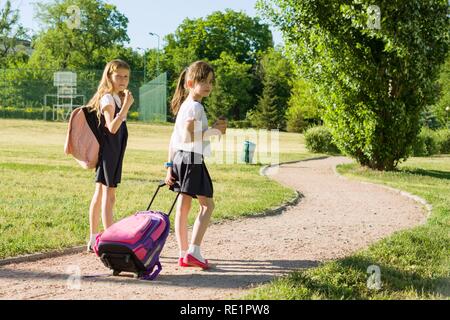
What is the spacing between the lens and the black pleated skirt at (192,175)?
5.27 m

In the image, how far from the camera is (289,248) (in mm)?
6621

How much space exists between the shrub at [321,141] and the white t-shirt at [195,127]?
25.1m

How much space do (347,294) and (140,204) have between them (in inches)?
217

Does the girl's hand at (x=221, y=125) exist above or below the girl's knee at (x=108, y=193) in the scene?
above

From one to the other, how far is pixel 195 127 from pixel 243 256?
166cm

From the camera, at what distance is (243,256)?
242 inches

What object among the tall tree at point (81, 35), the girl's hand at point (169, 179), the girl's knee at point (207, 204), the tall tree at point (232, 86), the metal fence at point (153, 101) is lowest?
the girl's knee at point (207, 204)

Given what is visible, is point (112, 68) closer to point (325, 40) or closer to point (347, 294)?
point (347, 294)

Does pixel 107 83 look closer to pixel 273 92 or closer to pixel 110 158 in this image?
pixel 110 158

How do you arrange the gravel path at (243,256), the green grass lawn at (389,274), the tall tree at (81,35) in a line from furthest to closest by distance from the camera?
the tall tree at (81,35) → the gravel path at (243,256) → the green grass lawn at (389,274)

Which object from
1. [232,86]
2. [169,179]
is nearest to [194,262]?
[169,179]

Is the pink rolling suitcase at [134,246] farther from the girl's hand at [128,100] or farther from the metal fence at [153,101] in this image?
the metal fence at [153,101]

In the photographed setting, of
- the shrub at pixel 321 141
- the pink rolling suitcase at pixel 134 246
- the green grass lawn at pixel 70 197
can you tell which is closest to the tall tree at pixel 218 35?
the shrub at pixel 321 141

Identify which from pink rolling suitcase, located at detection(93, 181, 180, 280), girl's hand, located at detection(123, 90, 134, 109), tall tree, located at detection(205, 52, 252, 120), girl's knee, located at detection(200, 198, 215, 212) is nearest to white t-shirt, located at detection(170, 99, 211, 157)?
girl's knee, located at detection(200, 198, 215, 212)
